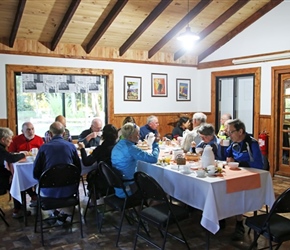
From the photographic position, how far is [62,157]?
346 cm

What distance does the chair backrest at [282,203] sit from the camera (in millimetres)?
2488

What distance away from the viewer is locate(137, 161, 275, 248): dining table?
2.82 m

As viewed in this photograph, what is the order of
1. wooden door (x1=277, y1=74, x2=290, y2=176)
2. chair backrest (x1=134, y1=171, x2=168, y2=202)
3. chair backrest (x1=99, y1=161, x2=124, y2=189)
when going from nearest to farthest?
chair backrest (x1=134, y1=171, x2=168, y2=202)
chair backrest (x1=99, y1=161, x2=124, y2=189)
wooden door (x1=277, y1=74, x2=290, y2=176)

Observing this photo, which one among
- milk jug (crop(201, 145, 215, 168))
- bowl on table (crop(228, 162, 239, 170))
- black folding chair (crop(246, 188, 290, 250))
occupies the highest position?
milk jug (crop(201, 145, 215, 168))

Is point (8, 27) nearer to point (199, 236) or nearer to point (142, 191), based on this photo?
point (142, 191)

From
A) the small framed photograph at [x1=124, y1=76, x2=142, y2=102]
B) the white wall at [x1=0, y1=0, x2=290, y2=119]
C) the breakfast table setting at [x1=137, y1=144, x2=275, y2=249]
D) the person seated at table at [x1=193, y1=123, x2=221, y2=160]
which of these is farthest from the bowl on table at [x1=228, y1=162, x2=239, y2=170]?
the small framed photograph at [x1=124, y1=76, x2=142, y2=102]

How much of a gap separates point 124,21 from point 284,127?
11.6ft

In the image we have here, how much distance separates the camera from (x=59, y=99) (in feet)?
21.0

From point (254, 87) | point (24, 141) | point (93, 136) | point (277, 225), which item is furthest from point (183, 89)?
point (277, 225)

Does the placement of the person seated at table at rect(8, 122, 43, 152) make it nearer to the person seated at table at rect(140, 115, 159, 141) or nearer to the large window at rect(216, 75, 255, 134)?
the person seated at table at rect(140, 115, 159, 141)

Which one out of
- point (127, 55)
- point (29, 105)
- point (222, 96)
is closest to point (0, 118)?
point (29, 105)

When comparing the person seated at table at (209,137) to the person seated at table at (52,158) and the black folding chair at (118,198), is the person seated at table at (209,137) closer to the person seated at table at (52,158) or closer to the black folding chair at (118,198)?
the black folding chair at (118,198)

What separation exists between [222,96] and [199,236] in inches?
183

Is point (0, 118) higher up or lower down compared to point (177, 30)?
lower down
